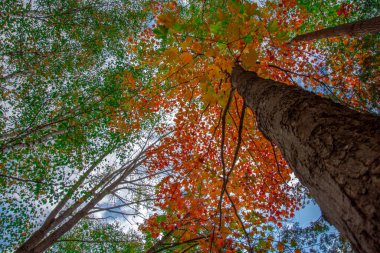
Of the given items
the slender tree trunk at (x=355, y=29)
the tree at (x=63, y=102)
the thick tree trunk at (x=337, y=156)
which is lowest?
the thick tree trunk at (x=337, y=156)

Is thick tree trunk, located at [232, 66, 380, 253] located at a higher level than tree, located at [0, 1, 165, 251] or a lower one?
lower

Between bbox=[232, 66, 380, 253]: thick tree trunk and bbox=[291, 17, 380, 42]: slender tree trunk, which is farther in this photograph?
bbox=[291, 17, 380, 42]: slender tree trunk

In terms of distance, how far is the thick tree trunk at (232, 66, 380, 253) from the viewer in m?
0.56

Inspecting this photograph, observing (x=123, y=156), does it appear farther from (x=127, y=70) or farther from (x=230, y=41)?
(x=230, y=41)

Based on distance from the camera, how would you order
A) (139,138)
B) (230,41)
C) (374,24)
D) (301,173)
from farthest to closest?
(139,138) → (374,24) → (230,41) → (301,173)

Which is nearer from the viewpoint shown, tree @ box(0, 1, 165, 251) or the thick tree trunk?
the thick tree trunk

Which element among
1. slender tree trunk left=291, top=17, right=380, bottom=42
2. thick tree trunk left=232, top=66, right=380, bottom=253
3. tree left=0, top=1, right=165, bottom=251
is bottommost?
thick tree trunk left=232, top=66, right=380, bottom=253

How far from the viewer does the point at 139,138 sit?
9.10 metres

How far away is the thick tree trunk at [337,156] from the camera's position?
0.56 metres

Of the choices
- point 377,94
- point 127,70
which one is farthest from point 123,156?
point 377,94

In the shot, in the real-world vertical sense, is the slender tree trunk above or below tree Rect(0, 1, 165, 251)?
below

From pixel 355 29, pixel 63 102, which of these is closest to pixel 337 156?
pixel 355 29

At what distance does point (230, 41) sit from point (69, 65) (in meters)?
8.45

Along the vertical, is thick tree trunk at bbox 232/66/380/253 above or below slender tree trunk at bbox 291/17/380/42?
below
